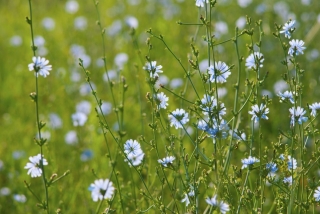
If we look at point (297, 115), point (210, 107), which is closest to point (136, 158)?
point (210, 107)

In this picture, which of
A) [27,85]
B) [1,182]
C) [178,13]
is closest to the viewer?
[1,182]

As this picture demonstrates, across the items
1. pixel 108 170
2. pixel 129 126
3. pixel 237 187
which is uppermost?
pixel 129 126

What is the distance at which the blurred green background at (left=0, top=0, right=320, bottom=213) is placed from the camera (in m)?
2.91

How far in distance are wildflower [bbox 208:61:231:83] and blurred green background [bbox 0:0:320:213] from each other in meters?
0.39

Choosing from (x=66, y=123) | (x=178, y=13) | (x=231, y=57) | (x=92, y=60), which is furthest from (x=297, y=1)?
(x=66, y=123)

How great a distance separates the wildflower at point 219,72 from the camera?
1776mm

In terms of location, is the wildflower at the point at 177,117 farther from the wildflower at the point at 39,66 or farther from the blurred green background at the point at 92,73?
the wildflower at the point at 39,66

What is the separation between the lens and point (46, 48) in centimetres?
487

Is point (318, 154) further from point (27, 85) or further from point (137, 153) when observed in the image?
point (27, 85)

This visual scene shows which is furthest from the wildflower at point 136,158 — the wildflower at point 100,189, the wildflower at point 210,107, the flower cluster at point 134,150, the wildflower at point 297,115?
the wildflower at point 297,115

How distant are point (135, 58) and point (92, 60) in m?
0.43

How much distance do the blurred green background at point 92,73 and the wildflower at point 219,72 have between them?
0.39 m

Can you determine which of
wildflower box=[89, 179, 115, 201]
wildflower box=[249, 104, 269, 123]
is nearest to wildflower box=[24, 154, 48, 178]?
wildflower box=[89, 179, 115, 201]

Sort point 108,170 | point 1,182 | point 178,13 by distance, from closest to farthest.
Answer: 1. point 108,170
2. point 1,182
3. point 178,13
